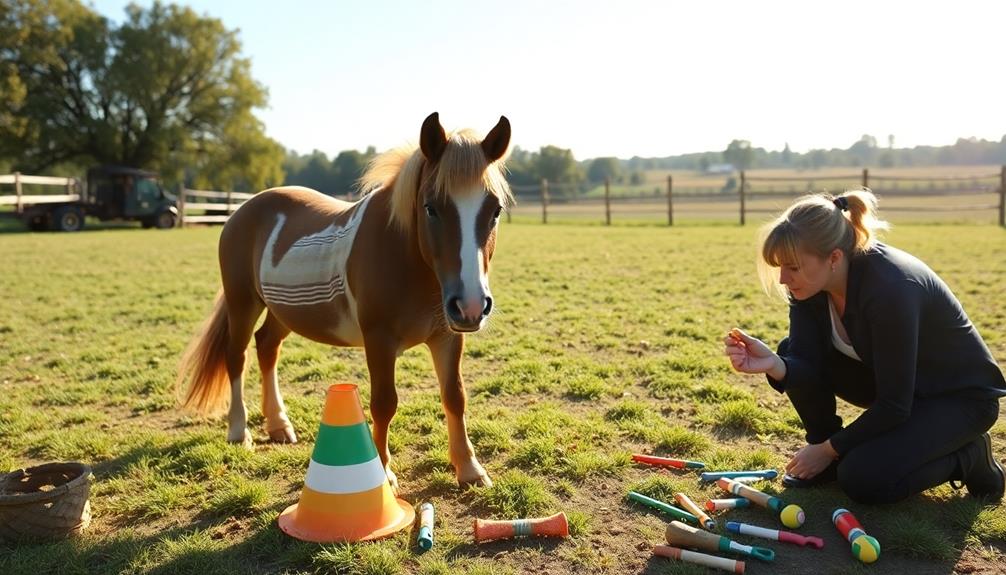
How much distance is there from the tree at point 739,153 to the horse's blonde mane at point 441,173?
101972 millimetres

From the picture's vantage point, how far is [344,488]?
311 centimetres

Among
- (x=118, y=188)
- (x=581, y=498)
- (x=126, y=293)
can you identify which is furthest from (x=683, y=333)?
(x=118, y=188)

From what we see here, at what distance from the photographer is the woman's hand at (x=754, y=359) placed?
3.47 m

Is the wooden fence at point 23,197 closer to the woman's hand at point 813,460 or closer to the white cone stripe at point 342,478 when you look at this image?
the white cone stripe at point 342,478

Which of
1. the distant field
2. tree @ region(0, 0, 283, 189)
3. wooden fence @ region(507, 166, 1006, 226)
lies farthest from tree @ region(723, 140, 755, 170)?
tree @ region(0, 0, 283, 189)

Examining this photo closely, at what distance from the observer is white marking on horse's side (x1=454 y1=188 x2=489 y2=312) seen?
9.45 feet

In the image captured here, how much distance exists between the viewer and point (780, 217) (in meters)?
3.23

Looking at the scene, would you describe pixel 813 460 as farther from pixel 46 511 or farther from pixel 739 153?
pixel 739 153

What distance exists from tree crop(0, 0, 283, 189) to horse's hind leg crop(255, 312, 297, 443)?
130 feet

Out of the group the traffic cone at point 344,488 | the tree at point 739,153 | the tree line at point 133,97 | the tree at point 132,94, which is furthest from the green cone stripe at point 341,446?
the tree at point 739,153

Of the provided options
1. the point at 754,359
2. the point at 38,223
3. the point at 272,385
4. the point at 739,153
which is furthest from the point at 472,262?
the point at 739,153

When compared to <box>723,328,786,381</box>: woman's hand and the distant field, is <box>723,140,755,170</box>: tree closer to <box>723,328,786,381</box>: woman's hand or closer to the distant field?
the distant field

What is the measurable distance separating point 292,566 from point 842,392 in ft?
9.84

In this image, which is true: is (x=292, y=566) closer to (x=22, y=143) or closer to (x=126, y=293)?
(x=126, y=293)
